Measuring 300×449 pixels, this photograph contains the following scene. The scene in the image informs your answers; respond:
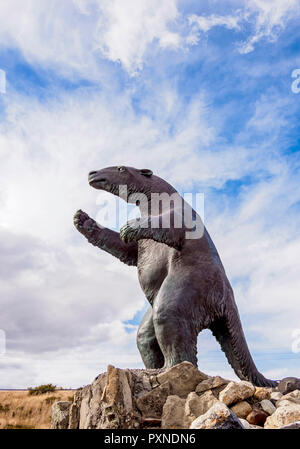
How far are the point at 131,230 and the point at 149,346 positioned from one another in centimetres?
163

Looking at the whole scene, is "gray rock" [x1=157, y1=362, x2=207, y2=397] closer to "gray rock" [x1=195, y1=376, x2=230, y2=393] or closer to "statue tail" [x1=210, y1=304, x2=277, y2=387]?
"gray rock" [x1=195, y1=376, x2=230, y2=393]

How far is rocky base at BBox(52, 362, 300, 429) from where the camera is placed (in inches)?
138

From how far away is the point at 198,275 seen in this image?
215 inches

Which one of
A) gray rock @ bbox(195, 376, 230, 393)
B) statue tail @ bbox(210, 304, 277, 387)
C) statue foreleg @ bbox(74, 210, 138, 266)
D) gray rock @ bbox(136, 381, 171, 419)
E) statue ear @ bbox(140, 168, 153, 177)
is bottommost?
gray rock @ bbox(136, 381, 171, 419)

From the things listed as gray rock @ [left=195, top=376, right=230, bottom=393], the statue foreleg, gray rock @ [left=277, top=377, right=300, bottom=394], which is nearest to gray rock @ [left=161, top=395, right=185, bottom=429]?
gray rock @ [left=195, top=376, right=230, bottom=393]

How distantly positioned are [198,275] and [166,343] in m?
0.88

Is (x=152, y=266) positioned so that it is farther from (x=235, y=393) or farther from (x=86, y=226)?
(x=235, y=393)

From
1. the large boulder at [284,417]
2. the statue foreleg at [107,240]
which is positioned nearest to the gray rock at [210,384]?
the large boulder at [284,417]

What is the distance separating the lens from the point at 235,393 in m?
3.65

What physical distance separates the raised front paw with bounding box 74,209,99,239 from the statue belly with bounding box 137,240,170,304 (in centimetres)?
99

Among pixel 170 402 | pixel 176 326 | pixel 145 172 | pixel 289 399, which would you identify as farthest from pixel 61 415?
pixel 145 172
